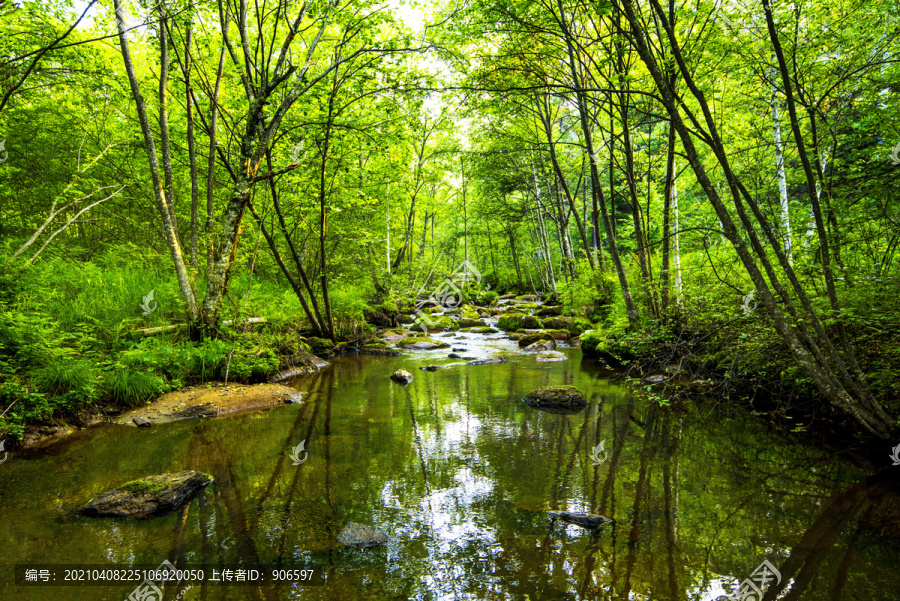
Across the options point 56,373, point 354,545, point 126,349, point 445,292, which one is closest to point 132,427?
point 56,373

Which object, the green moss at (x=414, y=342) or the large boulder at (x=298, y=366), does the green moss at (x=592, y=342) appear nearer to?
the green moss at (x=414, y=342)

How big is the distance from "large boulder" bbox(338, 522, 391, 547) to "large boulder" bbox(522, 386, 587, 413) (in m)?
4.70

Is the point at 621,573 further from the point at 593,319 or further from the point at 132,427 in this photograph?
the point at 593,319

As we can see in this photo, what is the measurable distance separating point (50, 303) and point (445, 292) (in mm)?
25586

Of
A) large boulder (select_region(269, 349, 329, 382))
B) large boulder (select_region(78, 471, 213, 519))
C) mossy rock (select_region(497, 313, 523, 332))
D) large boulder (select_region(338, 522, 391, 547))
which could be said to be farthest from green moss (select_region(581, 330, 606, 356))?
large boulder (select_region(78, 471, 213, 519))

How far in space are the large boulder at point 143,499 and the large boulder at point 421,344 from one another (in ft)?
36.1

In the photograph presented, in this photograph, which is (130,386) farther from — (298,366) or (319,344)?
(319,344)

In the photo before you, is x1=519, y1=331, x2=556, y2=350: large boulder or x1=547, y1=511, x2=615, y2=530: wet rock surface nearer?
x1=547, y1=511, x2=615, y2=530: wet rock surface

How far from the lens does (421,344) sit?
1548cm

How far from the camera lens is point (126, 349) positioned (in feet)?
24.5

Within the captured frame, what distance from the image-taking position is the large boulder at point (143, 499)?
387cm

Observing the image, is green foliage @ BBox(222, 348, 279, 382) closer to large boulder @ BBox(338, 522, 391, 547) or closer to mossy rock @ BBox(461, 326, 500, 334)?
large boulder @ BBox(338, 522, 391, 547)

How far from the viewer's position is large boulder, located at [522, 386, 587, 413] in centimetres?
761

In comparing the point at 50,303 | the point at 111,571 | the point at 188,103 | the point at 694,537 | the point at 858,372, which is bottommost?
the point at 694,537
